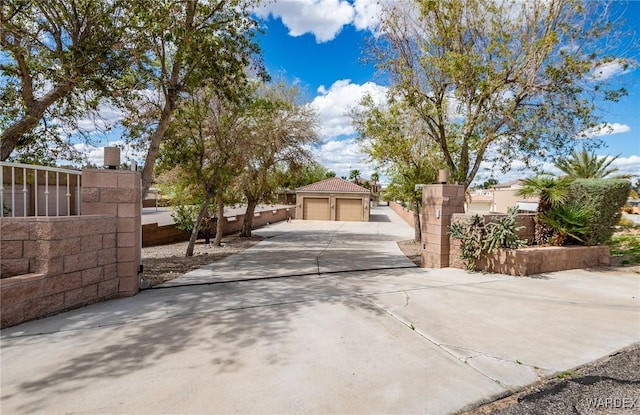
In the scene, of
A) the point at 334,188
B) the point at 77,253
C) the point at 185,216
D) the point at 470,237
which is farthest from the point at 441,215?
the point at 334,188

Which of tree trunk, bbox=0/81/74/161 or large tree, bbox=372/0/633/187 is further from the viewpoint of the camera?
large tree, bbox=372/0/633/187

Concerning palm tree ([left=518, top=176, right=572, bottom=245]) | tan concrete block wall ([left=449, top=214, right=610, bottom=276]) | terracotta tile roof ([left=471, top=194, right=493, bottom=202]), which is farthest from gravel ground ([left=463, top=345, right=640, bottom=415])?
terracotta tile roof ([left=471, top=194, right=493, bottom=202])

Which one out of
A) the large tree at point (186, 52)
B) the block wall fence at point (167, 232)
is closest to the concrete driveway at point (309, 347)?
the large tree at point (186, 52)

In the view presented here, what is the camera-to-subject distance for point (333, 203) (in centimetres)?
3019

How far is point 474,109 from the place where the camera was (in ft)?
30.1

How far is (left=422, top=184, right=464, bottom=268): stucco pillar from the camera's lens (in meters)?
8.00

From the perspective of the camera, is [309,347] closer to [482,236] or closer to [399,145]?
[482,236]

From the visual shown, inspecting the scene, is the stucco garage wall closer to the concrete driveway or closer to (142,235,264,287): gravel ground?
(142,235,264,287): gravel ground

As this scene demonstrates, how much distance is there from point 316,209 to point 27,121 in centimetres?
2494

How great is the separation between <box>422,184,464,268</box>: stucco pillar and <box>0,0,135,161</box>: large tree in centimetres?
733

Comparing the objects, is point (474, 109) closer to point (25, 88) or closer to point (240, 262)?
point (240, 262)

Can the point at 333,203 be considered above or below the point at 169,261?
above

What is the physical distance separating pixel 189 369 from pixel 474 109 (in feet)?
30.0

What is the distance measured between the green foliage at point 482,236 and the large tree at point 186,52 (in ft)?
21.2
